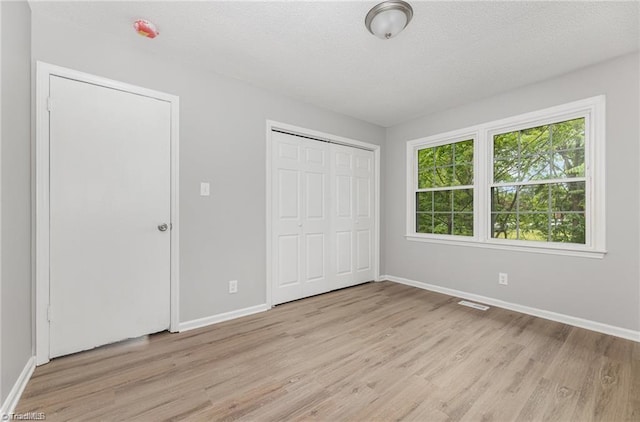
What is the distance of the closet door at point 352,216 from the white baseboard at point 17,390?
2879 millimetres

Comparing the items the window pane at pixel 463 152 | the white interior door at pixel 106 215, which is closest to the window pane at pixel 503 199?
the window pane at pixel 463 152

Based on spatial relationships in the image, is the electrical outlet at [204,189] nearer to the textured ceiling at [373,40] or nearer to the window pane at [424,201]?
the textured ceiling at [373,40]

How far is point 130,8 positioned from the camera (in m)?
1.87

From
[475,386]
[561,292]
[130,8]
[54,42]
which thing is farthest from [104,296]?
[561,292]

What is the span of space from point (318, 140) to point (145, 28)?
2073mm

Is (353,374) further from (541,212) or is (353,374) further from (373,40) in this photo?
(541,212)

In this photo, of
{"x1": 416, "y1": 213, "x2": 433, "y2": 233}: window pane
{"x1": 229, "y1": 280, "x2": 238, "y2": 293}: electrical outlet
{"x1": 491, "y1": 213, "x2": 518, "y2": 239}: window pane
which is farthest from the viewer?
{"x1": 416, "y1": 213, "x2": 433, "y2": 233}: window pane

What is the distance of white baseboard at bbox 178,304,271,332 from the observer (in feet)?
8.26

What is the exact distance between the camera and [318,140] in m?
3.58

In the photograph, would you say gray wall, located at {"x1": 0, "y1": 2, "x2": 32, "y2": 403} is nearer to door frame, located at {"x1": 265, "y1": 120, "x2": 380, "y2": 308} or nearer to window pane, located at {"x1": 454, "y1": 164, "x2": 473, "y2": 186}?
door frame, located at {"x1": 265, "y1": 120, "x2": 380, "y2": 308}

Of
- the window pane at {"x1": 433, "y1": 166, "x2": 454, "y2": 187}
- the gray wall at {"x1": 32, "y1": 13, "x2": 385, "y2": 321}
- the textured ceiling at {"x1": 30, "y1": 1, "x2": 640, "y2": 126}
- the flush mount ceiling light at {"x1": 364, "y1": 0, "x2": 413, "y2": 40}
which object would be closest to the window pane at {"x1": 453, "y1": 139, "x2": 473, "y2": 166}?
the window pane at {"x1": 433, "y1": 166, "x2": 454, "y2": 187}

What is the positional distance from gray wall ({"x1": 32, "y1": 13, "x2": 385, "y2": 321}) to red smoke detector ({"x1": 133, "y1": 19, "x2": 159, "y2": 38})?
0.21 meters

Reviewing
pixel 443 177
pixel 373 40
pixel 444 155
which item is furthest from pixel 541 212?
pixel 373 40

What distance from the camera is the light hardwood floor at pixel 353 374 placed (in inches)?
59.5
